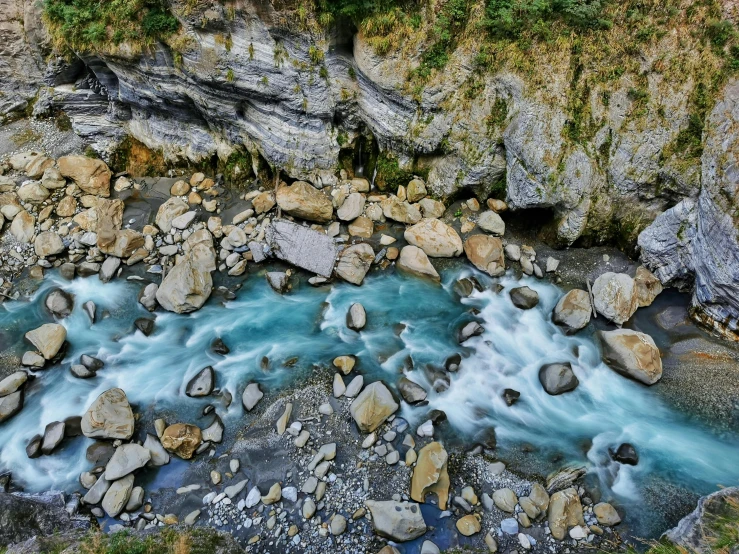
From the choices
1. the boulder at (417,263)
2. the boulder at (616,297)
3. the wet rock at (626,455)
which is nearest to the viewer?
the wet rock at (626,455)

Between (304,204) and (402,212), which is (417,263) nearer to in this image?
(402,212)

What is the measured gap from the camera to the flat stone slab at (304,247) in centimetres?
1148

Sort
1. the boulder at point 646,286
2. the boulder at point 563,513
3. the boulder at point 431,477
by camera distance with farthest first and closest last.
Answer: the boulder at point 646,286, the boulder at point 431,477, the boulder at point 563,513

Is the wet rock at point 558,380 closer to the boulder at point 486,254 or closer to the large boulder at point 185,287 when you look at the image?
the boulder at point 486,254

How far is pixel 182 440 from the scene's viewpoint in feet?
27.6

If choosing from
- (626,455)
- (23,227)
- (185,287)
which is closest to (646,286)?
(626,455)

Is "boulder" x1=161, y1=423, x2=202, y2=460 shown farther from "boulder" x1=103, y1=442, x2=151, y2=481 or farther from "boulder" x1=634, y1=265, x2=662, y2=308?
"boulder" x1=634, y1=265, x2=662, y2=308

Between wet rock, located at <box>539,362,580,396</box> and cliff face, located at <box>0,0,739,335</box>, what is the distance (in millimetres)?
3681

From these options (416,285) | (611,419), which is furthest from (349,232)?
(611,419)

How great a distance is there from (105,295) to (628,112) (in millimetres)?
13938

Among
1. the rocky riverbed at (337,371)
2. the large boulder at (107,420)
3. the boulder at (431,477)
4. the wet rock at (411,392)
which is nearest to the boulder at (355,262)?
the rocky riverbed at (337,371)

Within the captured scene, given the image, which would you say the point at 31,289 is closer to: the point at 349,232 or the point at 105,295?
the point at 105,295

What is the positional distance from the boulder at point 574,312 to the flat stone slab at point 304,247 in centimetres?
584

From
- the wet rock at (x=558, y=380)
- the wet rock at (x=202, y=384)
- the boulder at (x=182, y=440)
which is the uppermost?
the wet rock at (x=558, y=380)
